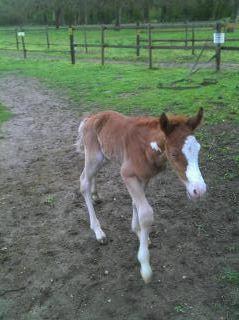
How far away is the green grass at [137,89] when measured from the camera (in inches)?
347

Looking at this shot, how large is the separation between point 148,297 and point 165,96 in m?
7.27

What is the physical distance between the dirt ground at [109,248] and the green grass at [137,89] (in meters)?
2.46

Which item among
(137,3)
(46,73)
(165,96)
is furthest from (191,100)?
(137,3)

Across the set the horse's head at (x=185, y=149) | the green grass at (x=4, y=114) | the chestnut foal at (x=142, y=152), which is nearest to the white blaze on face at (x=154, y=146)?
the chestnut foal at (x=142, y=152)

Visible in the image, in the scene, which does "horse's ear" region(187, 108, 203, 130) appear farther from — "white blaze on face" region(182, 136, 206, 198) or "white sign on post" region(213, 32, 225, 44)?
"white sign on post" region(213, 32, 225, 44)

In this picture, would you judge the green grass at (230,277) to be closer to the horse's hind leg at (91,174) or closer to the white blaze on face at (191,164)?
the white blaze on face at (191,164)

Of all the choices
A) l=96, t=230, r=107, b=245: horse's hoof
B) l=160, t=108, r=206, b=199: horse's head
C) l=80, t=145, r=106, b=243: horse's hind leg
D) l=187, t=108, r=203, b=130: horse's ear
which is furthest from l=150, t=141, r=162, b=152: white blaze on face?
l=96, t=230, r=107, b=245: horse's hoof

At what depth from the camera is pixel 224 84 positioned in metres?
10.9

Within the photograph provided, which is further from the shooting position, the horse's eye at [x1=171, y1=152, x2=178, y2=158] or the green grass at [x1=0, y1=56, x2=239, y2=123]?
the green grass at [x1=0, y1=56, x2=239, y2=123]

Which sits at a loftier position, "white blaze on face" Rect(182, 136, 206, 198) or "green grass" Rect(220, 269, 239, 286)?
"white blaze on face" Rect(182, 136, 206, 198)

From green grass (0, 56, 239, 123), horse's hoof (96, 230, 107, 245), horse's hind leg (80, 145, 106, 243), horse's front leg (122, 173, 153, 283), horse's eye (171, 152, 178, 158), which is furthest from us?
green grass (0, 56, 239, 123)

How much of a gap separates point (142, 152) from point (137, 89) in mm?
8027

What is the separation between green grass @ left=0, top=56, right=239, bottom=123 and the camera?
347 inches

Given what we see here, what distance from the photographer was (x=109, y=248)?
394 cm
